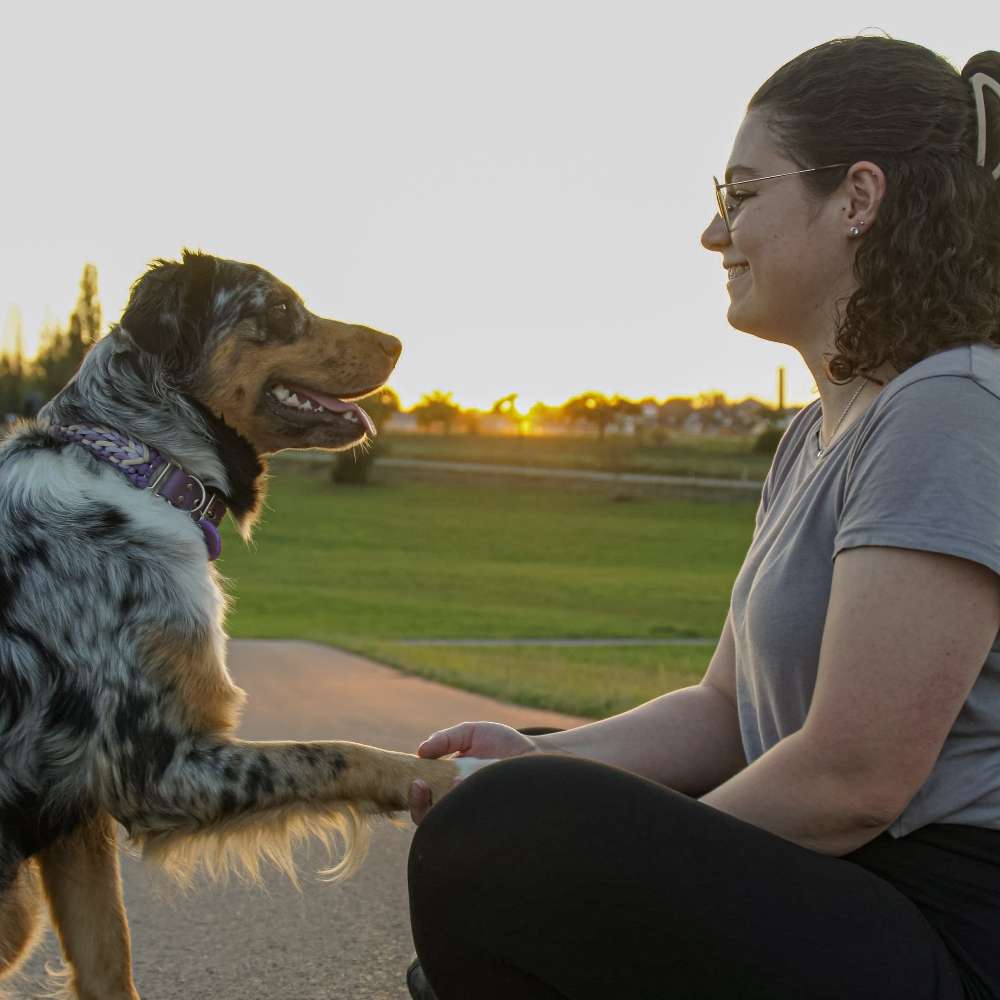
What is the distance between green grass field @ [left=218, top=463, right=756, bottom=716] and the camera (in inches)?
428

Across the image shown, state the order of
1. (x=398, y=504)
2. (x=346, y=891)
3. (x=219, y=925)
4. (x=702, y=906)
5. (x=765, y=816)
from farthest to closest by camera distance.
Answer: (x=398, y=504)
(x=346, y=891)
(x=219, y=925)
(x=765, y=816)
(x=702, y=906)

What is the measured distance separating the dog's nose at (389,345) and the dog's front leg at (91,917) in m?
1.76

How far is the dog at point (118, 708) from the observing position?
3035mm

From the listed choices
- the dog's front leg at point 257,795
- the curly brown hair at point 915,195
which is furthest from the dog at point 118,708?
the curly brown hair at point 915,195

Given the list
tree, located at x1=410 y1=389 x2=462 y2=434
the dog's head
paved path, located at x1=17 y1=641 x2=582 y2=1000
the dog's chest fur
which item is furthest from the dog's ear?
tree, located at x1=410 y1=389 x2=462 y2=434

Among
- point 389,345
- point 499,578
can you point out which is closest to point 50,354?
point 499,578

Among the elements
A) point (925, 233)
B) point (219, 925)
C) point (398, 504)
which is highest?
A: point (925, 233)

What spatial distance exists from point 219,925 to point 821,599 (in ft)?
8.95

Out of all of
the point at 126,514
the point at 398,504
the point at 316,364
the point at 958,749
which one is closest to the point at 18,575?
the point at 126,514

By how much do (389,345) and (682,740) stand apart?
1.94 m

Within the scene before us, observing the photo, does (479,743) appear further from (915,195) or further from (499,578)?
(499,578)

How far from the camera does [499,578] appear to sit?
2784cm

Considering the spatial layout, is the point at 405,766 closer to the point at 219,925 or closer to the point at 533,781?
the point at 533,781

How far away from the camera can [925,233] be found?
225 cm
